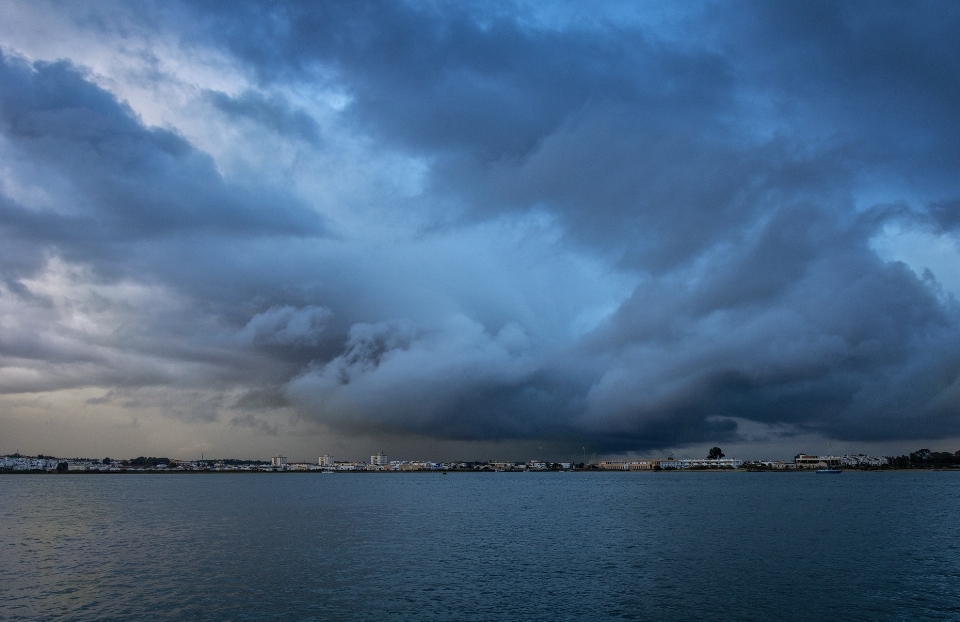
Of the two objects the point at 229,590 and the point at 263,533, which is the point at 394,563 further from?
the point at 263,533

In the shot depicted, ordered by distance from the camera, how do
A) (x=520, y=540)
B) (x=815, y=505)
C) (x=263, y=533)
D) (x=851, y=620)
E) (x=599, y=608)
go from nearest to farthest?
(x=851, y=620), (x=599, y=608), (x=520, y=540), (x=263, y=533), (x=815, y=505)

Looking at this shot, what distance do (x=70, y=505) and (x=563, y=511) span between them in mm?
110046

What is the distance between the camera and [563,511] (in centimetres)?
12306

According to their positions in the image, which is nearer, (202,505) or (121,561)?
(121,561)

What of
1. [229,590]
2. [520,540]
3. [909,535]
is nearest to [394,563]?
[229,590]

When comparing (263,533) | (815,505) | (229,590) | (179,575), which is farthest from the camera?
(815,505)

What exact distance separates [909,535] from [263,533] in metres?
85.4

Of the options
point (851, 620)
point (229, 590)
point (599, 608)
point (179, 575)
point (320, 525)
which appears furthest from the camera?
point (320, 525)

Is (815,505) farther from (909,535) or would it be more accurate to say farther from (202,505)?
(202,505)

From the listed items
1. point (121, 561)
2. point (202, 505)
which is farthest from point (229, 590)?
point (202, 505)

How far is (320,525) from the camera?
96688 mm

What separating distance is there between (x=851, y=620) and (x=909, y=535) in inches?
2000

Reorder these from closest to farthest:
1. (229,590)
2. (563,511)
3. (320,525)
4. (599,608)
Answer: (599,608)
(229,590)
(320,525)
(563,511)

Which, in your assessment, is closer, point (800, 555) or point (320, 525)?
point (800, 555)
